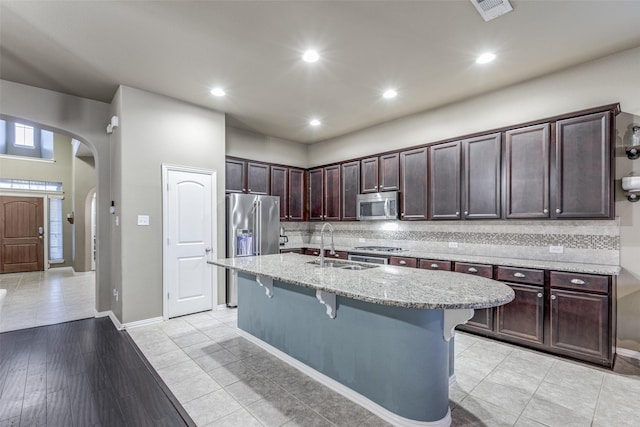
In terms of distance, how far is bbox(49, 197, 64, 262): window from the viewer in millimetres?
8352

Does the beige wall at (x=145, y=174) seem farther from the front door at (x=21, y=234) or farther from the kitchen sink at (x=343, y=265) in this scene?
the front door at (x=21, y=234)

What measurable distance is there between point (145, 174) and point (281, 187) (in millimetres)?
2448

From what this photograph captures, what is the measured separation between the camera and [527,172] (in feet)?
11.0

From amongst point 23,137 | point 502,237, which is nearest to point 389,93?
point 502,237

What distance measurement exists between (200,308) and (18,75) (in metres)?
3.47

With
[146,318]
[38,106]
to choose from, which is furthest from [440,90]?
[38,106]

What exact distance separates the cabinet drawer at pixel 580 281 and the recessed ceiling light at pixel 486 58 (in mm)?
2203

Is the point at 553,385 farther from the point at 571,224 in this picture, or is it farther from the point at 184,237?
the point at 184,237

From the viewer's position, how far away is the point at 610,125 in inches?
112

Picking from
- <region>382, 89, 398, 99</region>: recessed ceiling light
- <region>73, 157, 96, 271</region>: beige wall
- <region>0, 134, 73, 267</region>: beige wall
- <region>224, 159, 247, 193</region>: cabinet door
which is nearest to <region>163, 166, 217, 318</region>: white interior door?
<region>224, 159, 247, 193</region>: cabinet door

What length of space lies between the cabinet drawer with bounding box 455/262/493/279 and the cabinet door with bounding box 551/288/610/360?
0.57 metres

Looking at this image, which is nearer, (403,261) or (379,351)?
(379,351)

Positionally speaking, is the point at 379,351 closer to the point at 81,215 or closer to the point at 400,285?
the point at 400,285

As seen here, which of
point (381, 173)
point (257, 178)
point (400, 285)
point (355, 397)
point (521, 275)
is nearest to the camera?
point (400, 285)
